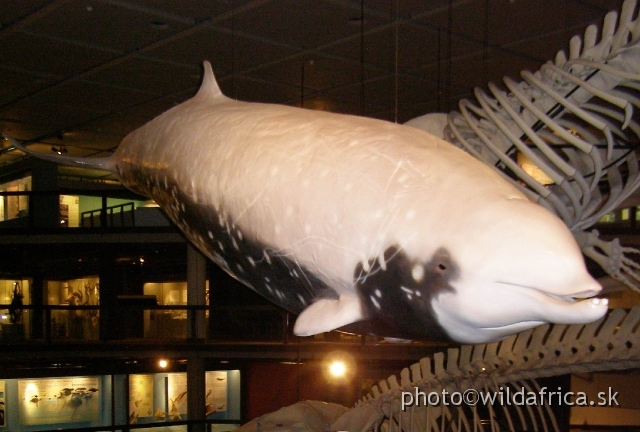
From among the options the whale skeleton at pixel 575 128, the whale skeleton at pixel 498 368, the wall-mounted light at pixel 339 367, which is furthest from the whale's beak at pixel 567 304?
the wall-mounted light at pixel 339 367

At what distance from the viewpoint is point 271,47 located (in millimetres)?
5020

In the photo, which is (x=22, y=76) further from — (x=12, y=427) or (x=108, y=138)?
(x=12, y=427)

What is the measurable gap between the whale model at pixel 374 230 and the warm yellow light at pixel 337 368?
6.29 meters

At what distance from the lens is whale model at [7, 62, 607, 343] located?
27.5 inches

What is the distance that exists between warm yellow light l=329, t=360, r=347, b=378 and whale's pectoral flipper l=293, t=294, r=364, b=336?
6.47m

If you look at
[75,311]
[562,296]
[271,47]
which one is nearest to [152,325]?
[75,311]

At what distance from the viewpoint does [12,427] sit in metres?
7.72

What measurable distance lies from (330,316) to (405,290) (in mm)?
114

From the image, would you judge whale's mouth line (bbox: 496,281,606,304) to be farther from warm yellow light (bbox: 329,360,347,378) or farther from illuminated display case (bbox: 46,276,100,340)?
illuminated display case (bbox: 46,276,100,340)

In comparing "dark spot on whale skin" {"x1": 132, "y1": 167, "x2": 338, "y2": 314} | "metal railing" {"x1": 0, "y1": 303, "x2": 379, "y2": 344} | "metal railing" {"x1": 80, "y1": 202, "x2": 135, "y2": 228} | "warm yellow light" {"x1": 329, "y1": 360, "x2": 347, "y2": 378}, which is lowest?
"warm yellow light" {"x1": 329, "y1": 360, "x2": 347, "y2": 378}

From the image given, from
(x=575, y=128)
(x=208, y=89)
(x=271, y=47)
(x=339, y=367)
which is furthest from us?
(x=339, y=367)

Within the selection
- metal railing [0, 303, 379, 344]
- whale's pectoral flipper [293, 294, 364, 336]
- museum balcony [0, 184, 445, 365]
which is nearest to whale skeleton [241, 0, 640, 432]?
whale's pectoral flipper [293, 294, 364, 336]

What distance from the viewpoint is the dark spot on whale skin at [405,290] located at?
0.73m

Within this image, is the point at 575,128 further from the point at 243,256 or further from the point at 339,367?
the point at 339,367
